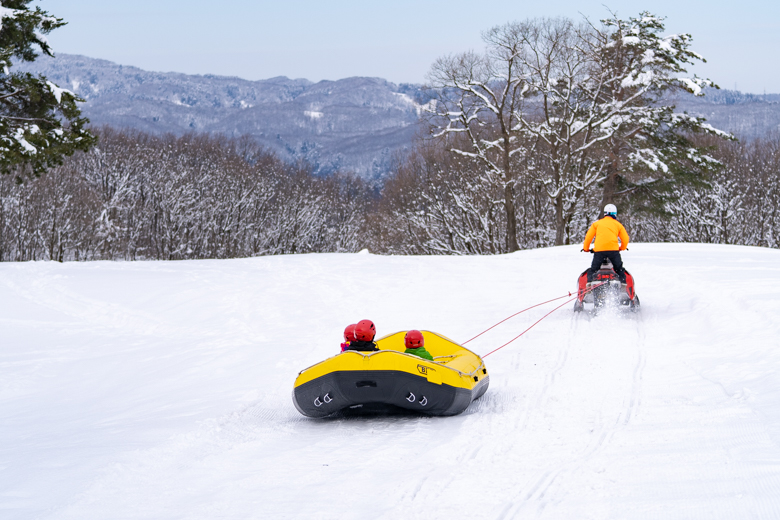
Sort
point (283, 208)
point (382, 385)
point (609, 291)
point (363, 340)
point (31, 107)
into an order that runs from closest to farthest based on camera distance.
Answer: point (382, 385)
point (363, 340)
point (609, 291)
point (31, 107)
point (283, 208)

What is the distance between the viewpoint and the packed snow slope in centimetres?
455

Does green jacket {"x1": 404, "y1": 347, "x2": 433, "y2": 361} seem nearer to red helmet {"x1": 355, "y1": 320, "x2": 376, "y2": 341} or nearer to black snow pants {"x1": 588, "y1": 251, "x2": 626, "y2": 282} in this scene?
red helmet {"x1": 355, "y1": 320, "x2": 376, "y2": 341}

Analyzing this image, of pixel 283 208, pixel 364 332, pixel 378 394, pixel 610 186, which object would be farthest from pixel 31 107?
pixel 283 208

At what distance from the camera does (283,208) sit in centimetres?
6388

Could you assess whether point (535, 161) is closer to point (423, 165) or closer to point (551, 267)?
point (423, 165)

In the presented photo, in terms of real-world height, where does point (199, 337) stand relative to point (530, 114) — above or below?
below

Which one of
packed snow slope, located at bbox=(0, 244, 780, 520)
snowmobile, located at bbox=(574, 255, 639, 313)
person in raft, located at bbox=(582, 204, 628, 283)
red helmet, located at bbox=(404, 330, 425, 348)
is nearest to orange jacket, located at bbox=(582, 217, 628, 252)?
person in raft, located at bbox=(582, 204, 628, 283)

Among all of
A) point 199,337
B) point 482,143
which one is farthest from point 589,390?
point 482,143

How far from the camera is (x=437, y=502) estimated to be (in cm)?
445

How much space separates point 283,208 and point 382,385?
192ft

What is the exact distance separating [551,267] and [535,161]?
24240 millimetres

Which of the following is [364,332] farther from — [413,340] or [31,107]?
[31,107]

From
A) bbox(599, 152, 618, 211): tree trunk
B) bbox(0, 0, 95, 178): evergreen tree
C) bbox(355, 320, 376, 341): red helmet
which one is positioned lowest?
bbox(355, 320, 376, 341): red helmet

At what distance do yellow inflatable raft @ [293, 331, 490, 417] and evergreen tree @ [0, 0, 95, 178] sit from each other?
40.6 feet
